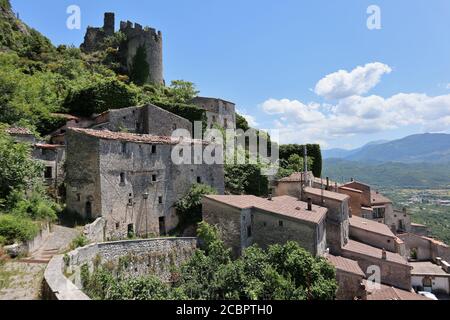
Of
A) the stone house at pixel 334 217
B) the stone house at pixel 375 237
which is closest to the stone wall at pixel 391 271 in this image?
the stone house at pixel 334 217

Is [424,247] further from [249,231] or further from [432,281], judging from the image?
[249,231]

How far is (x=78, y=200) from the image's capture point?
23.0 meters

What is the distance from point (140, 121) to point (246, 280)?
20386mm

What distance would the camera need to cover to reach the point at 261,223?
2430 cm

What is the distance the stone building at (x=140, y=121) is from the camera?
99.7 ft

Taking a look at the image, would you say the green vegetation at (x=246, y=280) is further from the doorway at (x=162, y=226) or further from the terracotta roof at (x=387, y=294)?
the doorway at (x=162, y=226)

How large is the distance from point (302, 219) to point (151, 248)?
9.98m

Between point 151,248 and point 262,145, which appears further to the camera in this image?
point 262,145

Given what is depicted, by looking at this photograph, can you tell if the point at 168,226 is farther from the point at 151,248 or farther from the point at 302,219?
the point at 302,219

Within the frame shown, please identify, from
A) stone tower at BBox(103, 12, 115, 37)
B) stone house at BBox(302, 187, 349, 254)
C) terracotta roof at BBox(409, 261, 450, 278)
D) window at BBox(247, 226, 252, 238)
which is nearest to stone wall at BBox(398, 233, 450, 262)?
terracotta roof at BBox(409, 261, 450, 278)

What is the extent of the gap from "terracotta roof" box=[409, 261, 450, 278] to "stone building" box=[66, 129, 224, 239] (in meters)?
26.8

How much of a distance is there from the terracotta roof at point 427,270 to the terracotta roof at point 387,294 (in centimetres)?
1168
